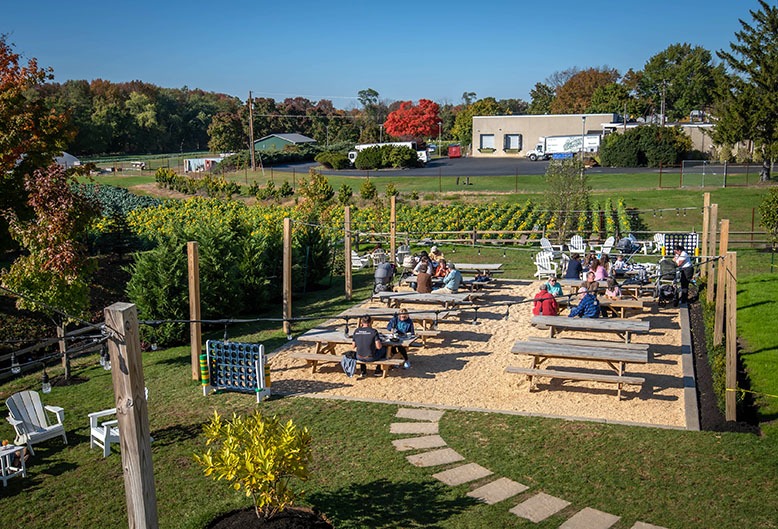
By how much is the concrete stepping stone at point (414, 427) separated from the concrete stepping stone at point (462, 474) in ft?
4.29

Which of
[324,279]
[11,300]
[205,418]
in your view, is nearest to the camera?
[205,418]

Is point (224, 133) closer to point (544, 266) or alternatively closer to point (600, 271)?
point (544, 266)

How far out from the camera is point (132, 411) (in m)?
5.88

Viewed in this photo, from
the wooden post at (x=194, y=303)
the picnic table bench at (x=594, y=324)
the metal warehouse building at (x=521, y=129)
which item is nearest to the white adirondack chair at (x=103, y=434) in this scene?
Answer: the wooden post at (x=194, y=303)

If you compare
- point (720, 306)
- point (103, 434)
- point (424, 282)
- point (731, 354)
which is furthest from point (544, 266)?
point (103, 434)

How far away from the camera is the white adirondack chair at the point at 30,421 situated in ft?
34.2

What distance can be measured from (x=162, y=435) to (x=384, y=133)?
80231 millimetres

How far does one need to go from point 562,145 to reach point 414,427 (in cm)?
5544

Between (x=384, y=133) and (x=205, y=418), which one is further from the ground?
(x=384, y=133)

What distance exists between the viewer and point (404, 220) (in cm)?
3309

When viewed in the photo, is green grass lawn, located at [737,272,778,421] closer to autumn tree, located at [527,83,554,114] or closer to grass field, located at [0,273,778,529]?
grass field, located at [0,273,778,529]

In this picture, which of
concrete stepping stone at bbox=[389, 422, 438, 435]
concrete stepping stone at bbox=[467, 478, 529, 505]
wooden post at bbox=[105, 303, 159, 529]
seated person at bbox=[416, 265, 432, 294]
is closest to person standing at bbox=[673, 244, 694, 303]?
seated person at bbox=[416, 265, 432, 294]

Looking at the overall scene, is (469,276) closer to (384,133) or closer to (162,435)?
(162,435)

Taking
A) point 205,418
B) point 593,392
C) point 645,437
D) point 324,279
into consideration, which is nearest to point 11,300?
point 324,279
